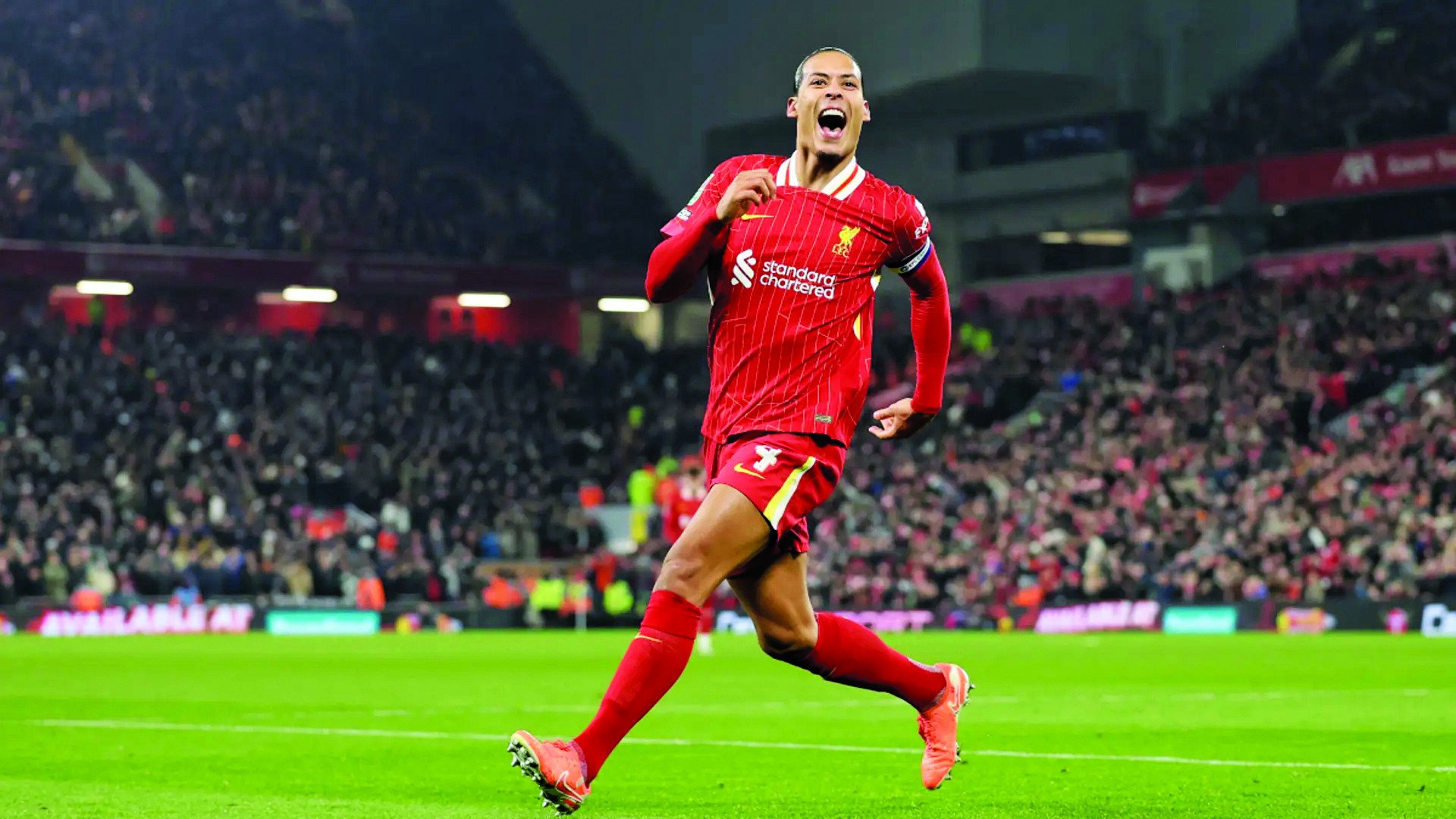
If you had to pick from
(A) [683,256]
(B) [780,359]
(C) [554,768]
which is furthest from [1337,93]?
(C) [554,768]

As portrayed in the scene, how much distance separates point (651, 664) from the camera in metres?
6.88

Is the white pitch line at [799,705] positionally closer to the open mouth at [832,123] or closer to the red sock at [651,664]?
the red sock at [651,664]

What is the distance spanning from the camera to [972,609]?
34.3 meters

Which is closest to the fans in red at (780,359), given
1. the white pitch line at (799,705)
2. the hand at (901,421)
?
the hand at (901,421)

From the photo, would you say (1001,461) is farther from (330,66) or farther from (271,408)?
(330,66)

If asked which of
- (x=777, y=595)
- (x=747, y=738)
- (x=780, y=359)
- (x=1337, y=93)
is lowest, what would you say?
(x=747, y=738)

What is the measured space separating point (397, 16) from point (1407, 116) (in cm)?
2630

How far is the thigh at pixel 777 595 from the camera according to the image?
23.9ft

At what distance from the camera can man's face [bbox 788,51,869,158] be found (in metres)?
7.22

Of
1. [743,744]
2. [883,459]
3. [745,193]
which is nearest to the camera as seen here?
[745,193]

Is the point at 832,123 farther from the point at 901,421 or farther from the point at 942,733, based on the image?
the point at 942,733

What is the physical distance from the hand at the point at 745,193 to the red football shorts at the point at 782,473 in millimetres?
846

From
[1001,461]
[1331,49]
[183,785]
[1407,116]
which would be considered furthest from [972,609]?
[183,785]

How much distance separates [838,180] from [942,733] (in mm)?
2199
